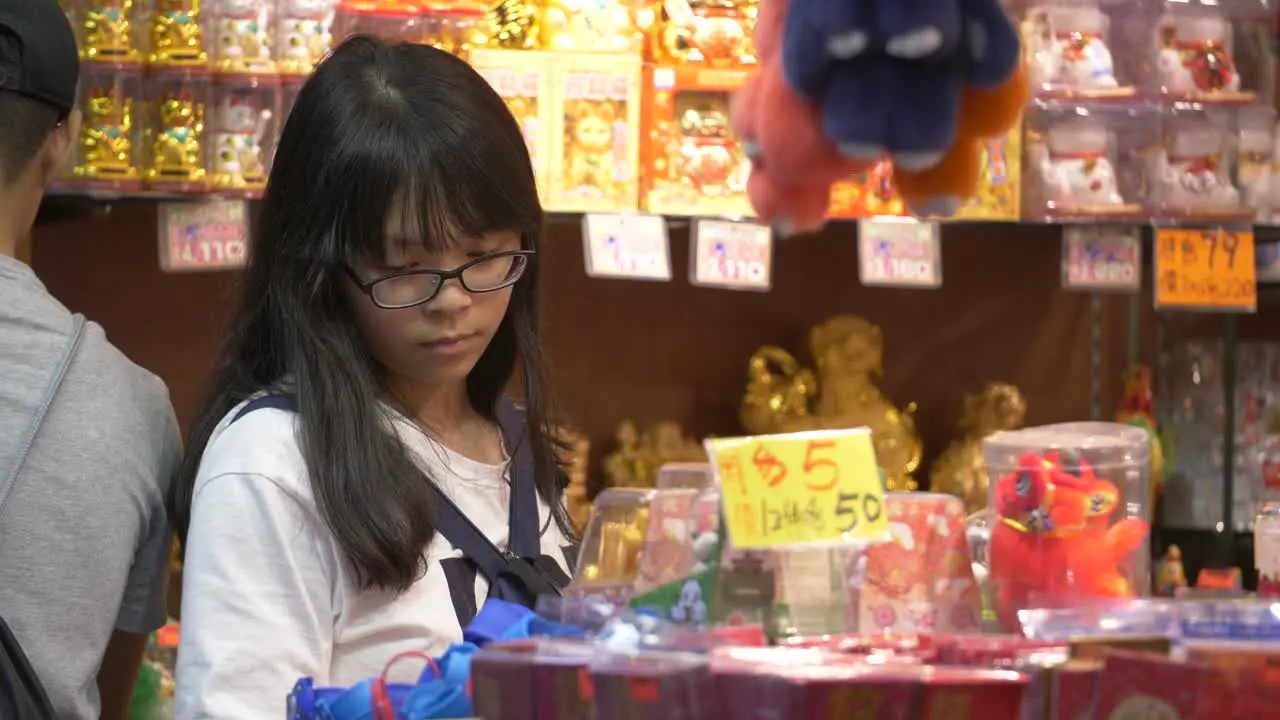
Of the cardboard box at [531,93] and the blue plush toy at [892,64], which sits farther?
the cardboard box at [531,93]

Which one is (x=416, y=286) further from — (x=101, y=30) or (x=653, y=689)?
(x=101, y=30)

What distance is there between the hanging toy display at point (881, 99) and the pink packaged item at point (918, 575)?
0.32m

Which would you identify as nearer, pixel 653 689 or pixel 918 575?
pixel 653 689

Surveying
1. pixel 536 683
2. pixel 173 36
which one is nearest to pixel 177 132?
pixel 173 36

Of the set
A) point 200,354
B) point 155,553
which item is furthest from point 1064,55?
point 155,553

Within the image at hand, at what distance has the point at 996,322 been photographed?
3.17m

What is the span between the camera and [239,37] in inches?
97.6

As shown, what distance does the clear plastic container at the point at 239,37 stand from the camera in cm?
247

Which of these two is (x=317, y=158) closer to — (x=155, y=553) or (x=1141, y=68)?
(x=155, y=553)

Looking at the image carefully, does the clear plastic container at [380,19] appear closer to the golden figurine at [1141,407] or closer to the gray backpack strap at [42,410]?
the gray backpack strap at [42,410]

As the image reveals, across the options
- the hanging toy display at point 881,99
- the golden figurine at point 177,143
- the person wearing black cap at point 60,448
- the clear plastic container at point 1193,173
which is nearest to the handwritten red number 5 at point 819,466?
the hanging toy display at point 881,99

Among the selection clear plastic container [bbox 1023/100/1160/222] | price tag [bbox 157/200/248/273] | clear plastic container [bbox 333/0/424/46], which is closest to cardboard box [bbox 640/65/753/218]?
clear plastic container [bbox 333/0/424/46]

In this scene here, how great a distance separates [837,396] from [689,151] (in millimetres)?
552

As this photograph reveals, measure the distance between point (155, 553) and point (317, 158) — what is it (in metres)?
0.51
